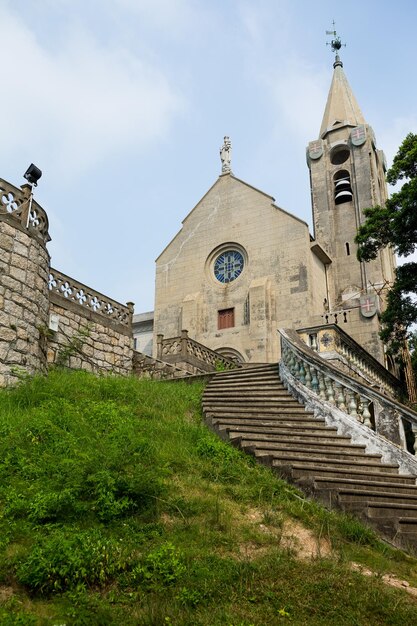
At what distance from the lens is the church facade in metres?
25.2

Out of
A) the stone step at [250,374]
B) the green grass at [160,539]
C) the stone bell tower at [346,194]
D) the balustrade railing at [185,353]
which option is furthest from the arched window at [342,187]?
the green grass at [160,539]

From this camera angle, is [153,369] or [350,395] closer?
[350,395]

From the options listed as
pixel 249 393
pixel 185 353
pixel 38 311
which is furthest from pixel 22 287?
pixel 185 353

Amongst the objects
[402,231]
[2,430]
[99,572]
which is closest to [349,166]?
[402,231]

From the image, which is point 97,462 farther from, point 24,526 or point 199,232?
point 199,232

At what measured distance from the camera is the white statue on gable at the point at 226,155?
30.4 m

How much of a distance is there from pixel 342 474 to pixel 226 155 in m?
25.9

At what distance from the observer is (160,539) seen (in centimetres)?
527

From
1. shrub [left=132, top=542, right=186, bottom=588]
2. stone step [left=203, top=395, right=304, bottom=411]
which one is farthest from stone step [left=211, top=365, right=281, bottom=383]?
shrub [left=132, top=542, right=186, bottom=588]

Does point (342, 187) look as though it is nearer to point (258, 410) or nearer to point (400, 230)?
point (400, 230)

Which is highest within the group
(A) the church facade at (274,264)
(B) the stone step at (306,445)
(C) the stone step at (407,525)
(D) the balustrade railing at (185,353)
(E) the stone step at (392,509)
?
(A) the church facade at (274,264)

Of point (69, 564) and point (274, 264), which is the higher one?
point (274, 264)

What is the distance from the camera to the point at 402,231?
1547 cm

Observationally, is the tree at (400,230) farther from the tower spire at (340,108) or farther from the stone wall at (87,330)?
the tower spire at (340,108)
